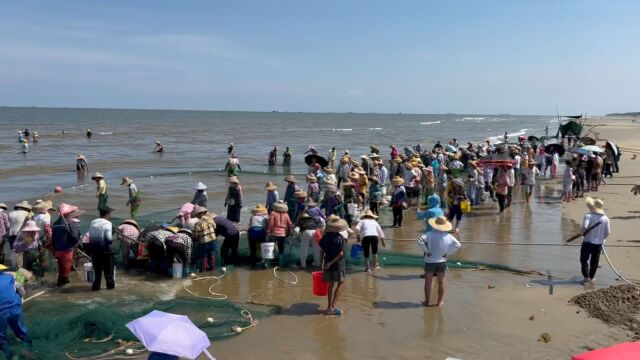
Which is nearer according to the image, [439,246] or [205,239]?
[439,246]

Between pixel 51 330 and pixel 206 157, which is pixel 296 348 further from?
pixel 206 157

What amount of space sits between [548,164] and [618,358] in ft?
68.8

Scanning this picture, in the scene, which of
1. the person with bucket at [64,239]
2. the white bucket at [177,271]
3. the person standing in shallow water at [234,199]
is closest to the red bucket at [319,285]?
the white bucket at [177,271]

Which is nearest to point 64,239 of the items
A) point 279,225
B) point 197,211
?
point 197,211

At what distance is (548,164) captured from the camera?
928 inches

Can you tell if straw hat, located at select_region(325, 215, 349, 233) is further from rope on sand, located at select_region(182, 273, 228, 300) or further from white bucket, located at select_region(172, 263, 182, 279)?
white bucket, located at select_region(172, 263, 182, 279)

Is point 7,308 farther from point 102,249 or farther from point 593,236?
point 593,236

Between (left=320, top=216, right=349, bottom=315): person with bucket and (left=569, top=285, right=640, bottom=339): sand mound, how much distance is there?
11.3ft

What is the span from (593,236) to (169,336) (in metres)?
7.16

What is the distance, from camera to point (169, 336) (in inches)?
177

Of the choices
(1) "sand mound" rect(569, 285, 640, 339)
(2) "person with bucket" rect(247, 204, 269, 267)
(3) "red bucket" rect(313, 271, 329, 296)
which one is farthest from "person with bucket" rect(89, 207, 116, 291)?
(1) "sand mound" rect(569, 285, 640, 339)

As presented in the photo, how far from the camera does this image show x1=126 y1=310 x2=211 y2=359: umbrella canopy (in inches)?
174

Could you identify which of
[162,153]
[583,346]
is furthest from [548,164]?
[162,153]

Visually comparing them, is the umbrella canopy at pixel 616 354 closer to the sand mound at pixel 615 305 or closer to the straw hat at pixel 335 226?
the sand mound at pixel 615 305
